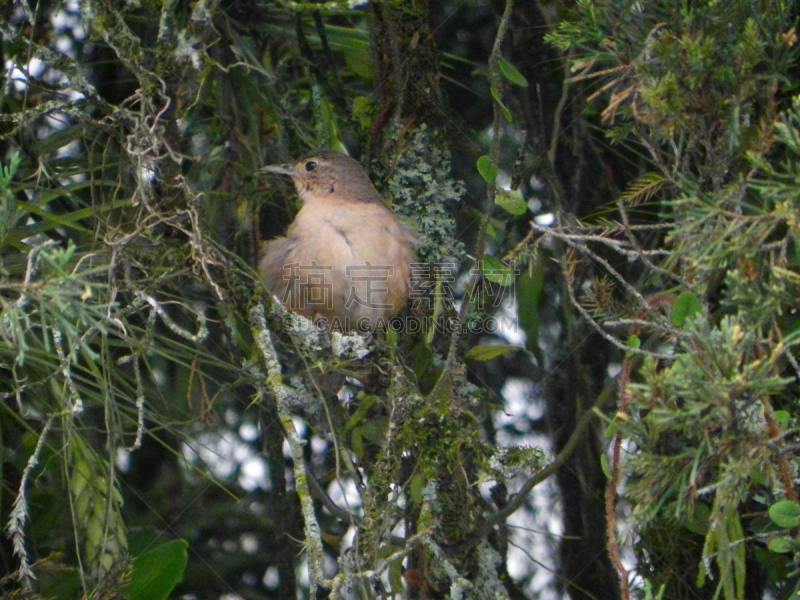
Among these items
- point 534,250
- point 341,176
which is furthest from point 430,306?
point 534,250

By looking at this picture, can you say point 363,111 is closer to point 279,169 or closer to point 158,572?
point 279,169

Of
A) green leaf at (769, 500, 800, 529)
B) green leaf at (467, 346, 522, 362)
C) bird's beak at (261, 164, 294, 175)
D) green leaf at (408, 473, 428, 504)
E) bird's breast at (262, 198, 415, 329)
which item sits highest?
bird's beak at (261, 164, 294, 175)

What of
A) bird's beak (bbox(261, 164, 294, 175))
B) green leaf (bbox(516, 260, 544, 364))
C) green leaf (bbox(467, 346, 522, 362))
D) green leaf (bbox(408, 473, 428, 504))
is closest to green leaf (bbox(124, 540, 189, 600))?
green leaf (bbox(408, 473, 428, 504))

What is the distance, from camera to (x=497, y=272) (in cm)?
311

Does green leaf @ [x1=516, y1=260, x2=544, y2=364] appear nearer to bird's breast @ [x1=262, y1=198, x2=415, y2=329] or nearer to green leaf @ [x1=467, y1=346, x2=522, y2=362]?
green leaf @ [x1=467, y1=346, x2=522, y2=362]

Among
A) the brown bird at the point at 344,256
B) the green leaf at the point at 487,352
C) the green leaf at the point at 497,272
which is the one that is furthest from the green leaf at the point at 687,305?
the brown bird at the point at 344,256

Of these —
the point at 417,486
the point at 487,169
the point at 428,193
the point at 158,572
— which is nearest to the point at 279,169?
the point at 428,193

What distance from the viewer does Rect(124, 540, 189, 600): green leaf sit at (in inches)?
123

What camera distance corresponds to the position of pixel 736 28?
2275mm

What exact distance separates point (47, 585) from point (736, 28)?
116 inches

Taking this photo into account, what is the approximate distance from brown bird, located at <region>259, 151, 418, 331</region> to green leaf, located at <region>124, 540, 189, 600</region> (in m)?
1.21

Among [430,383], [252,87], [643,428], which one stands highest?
[252,87]

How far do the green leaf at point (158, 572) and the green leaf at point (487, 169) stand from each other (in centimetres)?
169

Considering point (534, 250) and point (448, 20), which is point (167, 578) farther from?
point (448, 20)
